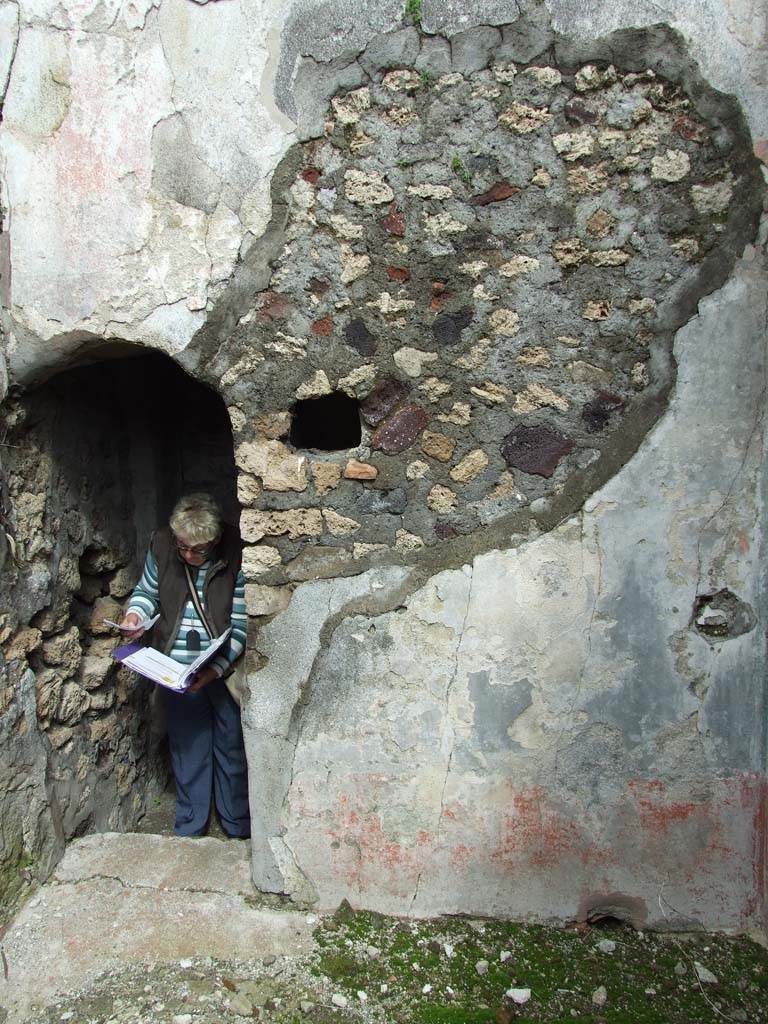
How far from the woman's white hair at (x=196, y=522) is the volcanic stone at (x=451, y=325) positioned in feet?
3.98

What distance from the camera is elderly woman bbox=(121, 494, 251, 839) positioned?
304cm

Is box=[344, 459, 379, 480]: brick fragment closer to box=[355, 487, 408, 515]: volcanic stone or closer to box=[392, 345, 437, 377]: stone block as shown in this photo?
box=[355, 487, 408, 515]: volcanic stone

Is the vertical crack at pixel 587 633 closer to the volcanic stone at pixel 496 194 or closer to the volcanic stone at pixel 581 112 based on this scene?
the volcanic stone at pixel 496 194

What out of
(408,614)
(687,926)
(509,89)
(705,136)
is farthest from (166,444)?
(687,926)

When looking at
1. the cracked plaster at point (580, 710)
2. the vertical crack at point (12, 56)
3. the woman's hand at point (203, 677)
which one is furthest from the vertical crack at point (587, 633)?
the vertical crack at point (12, 56)

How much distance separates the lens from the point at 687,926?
8.21 ft

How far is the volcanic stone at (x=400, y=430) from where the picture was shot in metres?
2.41

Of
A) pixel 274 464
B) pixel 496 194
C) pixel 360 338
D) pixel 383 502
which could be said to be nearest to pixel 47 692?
pixel 274 464

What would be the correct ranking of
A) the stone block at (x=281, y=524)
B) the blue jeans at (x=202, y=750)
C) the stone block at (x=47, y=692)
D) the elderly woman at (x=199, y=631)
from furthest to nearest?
the blue jeans at (x=202, y=750)
the elderly woman at (x=199, y=631)
the stone block at (x=47, y=692)
the stone block at (x=281, y=524)

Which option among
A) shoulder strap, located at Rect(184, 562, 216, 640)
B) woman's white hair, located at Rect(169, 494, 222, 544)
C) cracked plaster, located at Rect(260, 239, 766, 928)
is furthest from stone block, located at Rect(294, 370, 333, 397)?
shoulder strap, located at Rect(184, 562, 216, 640)

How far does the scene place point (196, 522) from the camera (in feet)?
9.86

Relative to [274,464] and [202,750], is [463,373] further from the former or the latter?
[202,750]

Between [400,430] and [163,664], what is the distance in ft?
4.12

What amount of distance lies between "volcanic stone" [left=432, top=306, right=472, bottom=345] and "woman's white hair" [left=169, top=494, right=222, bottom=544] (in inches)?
47.8
